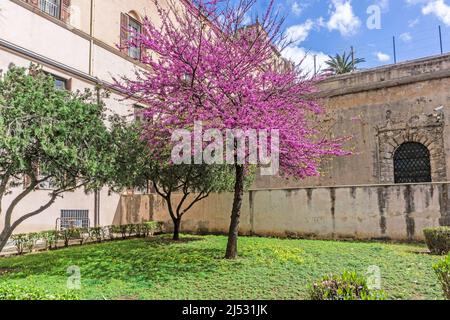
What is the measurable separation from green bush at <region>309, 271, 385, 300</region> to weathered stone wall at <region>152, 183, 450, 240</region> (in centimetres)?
767

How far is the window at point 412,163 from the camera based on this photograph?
45.8 feet

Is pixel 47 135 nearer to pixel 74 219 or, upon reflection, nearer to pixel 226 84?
pixel 226 84

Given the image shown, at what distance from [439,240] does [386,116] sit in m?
7.53

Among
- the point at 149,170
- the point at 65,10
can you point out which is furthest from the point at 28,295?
the point at 65,10

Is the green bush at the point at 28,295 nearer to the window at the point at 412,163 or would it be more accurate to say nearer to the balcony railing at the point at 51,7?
the balcony railing at the point at 51,7

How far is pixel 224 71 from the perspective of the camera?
23.9 ft

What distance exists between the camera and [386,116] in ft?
48.0

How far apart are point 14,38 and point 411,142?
599 inches

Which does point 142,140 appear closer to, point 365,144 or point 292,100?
point 292,100

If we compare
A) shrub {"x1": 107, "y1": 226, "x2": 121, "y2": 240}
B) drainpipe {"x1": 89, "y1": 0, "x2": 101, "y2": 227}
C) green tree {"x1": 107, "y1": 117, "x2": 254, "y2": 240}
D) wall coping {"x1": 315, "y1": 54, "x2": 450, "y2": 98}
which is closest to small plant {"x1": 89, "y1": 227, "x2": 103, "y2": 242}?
shrub {"x1": 107, "y1": 226, "x2": 121, "y2": 240}
